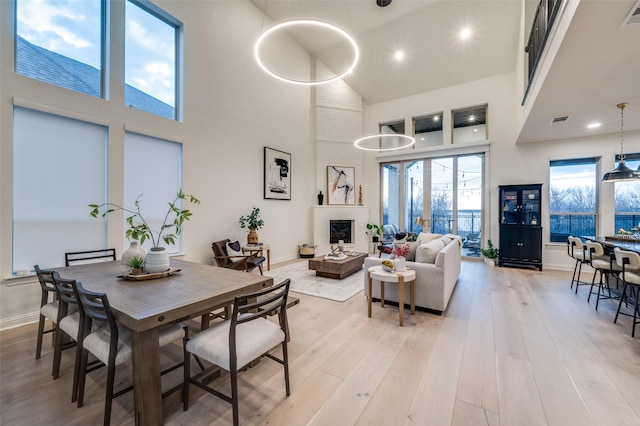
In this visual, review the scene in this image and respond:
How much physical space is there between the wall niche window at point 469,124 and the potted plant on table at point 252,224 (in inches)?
230

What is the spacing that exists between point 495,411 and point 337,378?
1.07 meters

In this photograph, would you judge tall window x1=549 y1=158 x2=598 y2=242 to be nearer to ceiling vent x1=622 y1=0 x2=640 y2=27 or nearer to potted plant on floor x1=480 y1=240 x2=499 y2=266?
potted plant on floor x1=480 y1=240 x2=499 y2=266

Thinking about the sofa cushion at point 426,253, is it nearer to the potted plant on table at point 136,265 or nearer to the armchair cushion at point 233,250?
the armchair cushion at point 233,250

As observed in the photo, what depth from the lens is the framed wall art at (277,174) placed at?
6176 mm

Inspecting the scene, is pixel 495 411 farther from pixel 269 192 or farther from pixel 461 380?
pixel 269 192

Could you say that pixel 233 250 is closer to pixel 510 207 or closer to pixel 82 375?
pixel 82 375

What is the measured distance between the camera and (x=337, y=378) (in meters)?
2.07

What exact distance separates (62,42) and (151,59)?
43.0 inches

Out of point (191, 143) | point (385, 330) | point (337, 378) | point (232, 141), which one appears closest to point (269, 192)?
point (232, 141)

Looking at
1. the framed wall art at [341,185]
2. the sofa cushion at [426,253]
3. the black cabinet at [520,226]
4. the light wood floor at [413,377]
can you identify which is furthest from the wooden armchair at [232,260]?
the black cabinet at [520,226]

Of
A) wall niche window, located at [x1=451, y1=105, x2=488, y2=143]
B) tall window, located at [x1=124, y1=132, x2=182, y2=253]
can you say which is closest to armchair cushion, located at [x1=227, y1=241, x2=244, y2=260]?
tall window, located at [x1=124, y1=132, x2=182, y2=253]

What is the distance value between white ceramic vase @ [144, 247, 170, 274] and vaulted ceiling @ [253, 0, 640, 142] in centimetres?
413

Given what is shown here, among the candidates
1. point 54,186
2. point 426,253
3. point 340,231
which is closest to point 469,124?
point 340,231

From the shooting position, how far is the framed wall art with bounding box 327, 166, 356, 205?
7.85 metres
